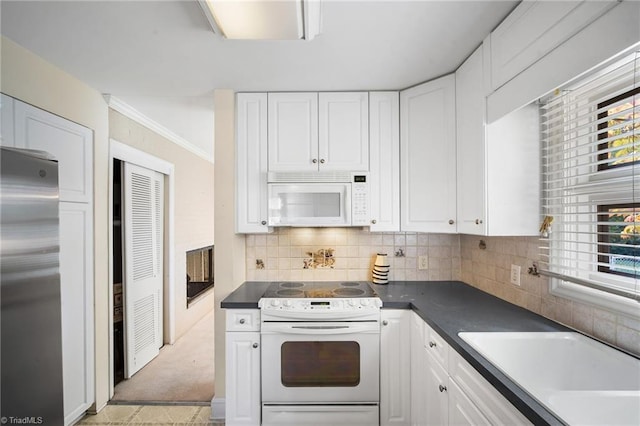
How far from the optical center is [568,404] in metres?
0.97

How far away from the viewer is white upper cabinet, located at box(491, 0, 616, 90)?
1.03 m

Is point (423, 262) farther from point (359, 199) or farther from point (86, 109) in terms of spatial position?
point (86, 109)

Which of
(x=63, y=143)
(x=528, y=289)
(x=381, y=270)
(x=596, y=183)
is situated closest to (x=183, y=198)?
(x=63, y=143)

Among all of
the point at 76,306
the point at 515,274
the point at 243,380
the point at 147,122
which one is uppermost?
the point at 147,122

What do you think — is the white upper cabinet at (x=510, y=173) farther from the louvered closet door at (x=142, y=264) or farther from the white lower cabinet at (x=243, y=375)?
the louvered closet door at (x=142, y=264)

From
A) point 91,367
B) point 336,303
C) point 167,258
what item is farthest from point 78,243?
point 336,303

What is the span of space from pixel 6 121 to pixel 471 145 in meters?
2.50

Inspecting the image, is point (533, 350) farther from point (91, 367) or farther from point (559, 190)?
point (91, 367)

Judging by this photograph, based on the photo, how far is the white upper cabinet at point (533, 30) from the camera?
1.03 m

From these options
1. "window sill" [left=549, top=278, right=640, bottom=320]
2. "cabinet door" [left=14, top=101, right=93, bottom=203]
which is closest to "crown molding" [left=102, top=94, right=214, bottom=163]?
"cabinet door" [left=14, top=101, right=93, bottom=203]

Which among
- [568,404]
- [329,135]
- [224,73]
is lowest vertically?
[568,404]

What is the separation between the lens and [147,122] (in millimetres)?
2879

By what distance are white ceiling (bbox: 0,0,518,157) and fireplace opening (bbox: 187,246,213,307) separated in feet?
8.01

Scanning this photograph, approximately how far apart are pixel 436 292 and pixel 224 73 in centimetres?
207
